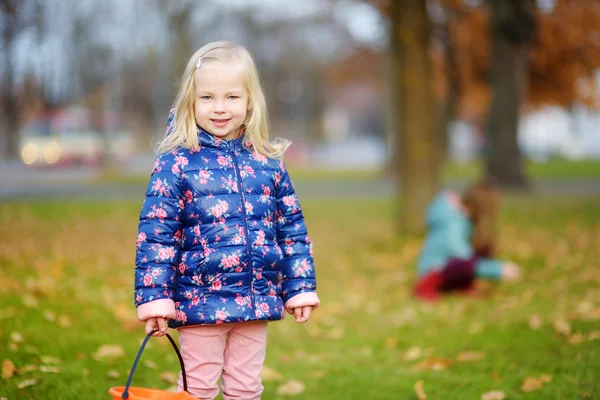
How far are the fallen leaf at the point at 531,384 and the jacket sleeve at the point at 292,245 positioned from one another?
1.62 m

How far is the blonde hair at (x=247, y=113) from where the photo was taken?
9.92 feet

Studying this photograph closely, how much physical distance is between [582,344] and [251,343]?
8.90 ft

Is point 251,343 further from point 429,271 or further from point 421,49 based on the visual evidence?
point 421,49

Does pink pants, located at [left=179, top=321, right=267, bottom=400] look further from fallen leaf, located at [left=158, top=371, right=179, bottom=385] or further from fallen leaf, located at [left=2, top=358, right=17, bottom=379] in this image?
fallen leaf, located at [left=2, top=358, right=17, bottom=379]

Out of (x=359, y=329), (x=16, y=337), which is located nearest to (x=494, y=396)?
(x=359, y=329)

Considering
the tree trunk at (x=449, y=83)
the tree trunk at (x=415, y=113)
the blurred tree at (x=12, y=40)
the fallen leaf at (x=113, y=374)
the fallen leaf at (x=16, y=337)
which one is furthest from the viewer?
the tree trunk at (x=449, y=83)

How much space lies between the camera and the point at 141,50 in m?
30.6

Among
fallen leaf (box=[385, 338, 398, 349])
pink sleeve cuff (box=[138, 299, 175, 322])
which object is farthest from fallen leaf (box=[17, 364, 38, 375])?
fallen leaf (box=[385, 338, 398, 349])

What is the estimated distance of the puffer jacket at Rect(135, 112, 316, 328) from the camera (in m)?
2.88

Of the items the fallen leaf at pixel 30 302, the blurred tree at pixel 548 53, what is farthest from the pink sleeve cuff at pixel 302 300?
the blurred tree at pixel 548 53

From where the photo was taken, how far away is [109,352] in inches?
182

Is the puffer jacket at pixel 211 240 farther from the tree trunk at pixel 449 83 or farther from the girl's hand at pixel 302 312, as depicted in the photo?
the tree trunk at pixel 449 83

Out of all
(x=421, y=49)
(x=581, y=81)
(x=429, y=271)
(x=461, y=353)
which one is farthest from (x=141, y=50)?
(x=461, y=353)

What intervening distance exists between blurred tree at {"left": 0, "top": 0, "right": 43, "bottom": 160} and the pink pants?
1317 centimetres
